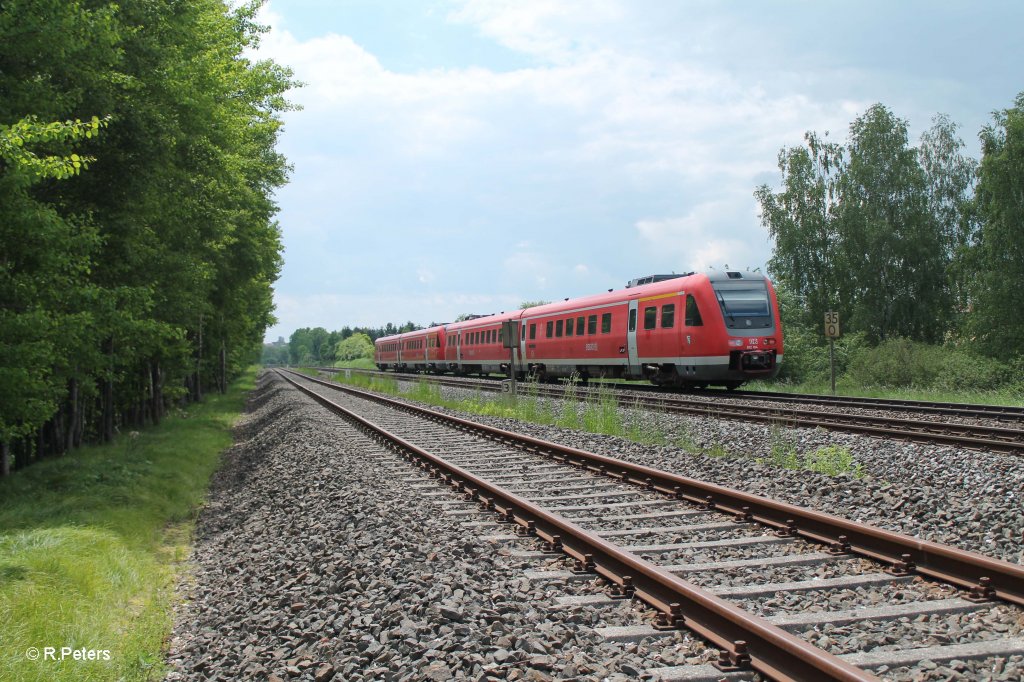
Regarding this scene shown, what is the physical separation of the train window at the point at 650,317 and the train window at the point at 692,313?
60.3 inches

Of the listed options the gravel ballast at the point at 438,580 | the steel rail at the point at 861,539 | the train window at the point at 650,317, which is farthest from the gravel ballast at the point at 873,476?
the train window at the point at 650,317

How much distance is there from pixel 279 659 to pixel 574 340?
21.0m

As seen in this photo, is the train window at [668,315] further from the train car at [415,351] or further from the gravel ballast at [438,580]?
the train car at [415,351]

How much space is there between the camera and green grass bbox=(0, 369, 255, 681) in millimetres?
4582

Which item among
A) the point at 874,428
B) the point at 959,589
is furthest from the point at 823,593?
the point at 874,428

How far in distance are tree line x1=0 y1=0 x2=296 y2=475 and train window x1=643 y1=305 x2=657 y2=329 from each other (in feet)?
34.4

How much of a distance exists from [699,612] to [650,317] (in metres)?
16.5

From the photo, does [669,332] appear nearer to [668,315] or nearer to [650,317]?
[668,315]

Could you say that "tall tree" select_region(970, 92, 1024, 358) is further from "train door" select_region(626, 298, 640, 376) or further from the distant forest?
"train door" select_region(626, 298, 640, 376)

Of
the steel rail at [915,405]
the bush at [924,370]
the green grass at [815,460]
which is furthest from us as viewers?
the bush at [924,370]

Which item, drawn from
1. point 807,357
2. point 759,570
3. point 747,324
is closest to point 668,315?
point 747,324

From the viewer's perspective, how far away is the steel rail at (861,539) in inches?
166

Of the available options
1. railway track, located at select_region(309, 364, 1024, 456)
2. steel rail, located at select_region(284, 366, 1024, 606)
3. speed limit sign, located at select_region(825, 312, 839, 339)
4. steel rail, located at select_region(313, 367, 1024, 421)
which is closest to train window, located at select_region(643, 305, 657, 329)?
steel rail, located at select_region(313, 367, 1024, 421)

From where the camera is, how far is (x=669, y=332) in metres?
19.2
